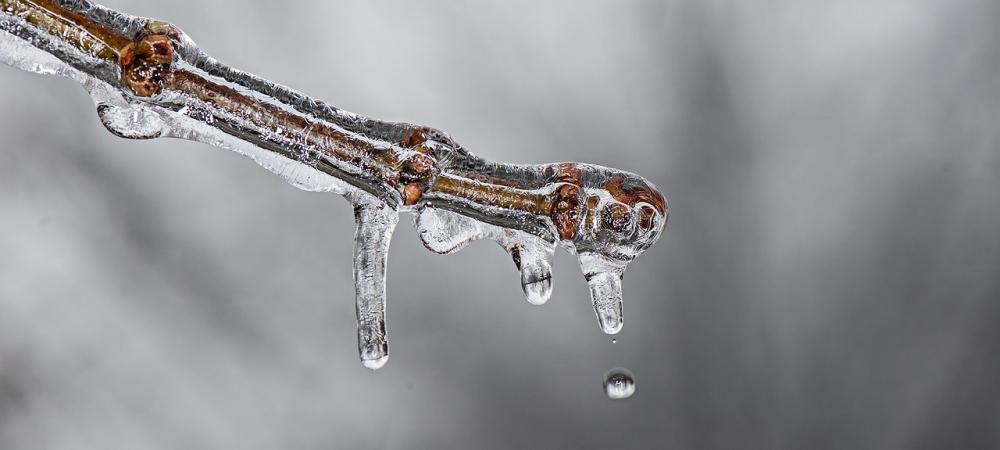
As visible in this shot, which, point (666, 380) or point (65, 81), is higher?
point (65, 81)

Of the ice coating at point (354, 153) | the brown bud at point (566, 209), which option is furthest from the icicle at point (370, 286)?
the brown bud at point (566, 209)

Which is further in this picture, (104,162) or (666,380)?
(666,380)

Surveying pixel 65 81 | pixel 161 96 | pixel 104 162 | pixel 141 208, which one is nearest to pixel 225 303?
pixel 141 208

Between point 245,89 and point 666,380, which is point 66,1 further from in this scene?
point 666,380

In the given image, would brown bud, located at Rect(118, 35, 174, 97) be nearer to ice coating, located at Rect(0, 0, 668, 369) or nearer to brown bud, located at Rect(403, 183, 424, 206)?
ice coating, located at Rect(0, 0, 668, 369)

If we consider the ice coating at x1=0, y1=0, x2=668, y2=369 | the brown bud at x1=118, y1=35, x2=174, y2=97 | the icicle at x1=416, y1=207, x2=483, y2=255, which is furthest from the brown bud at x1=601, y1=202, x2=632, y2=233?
the brown bud at x1=118, y1=35, x2=174, y2=97

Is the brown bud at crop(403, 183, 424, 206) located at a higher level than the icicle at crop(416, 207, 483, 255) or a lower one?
lower

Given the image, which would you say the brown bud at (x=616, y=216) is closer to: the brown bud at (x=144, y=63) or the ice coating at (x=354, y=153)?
the ice coating at (x=354, y=153)

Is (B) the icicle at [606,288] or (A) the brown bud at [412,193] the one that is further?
(B) the icicle at [606,288]
